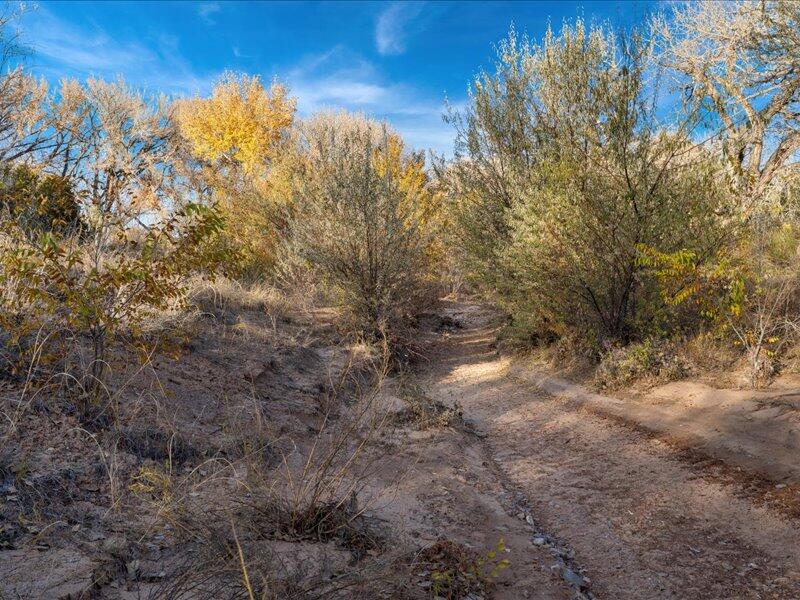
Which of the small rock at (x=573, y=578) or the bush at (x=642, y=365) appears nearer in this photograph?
the small rock at (x=573, y=578)

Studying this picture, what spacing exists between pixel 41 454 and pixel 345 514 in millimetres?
2272

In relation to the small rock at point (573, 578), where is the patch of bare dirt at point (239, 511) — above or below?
above

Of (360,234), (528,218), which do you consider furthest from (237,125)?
(528,218)

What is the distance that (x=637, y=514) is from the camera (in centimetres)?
421

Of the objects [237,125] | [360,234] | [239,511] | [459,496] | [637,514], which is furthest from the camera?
[237,125]

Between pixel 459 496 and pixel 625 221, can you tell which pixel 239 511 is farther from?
pixel 625 221

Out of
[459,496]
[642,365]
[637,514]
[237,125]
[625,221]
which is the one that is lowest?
[637,514]

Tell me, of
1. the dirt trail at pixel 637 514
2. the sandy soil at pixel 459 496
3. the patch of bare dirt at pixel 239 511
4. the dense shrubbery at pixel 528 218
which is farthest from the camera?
the dense shrubbery at pixel 528 218

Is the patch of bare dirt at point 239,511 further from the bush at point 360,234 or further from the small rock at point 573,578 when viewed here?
the bush at point 360,234

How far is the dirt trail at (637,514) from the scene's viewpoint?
325 centimetres

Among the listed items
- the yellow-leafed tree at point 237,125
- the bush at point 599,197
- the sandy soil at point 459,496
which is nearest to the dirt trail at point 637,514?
the sandy soil at point 459,496

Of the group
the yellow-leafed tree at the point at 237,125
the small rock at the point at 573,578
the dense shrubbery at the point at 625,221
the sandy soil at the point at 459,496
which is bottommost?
the small rock at the point at 573,578

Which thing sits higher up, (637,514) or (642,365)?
(642,365)

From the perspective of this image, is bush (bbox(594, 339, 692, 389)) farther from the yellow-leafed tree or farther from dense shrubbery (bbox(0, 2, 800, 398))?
the yellow-leafed tree
